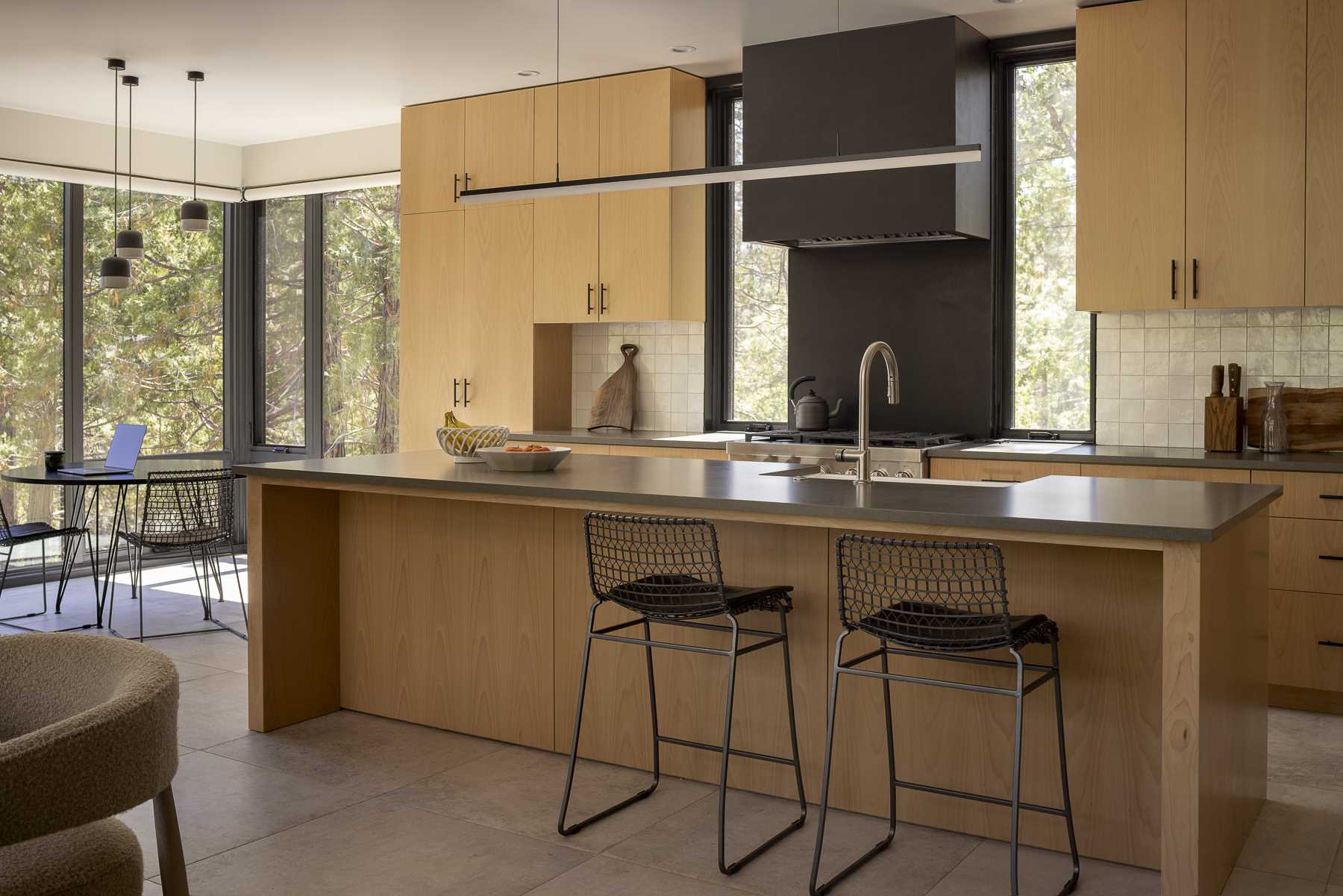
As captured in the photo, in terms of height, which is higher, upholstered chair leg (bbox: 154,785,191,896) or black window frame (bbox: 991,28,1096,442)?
black window frame (bbox: 991,28,1096,442)

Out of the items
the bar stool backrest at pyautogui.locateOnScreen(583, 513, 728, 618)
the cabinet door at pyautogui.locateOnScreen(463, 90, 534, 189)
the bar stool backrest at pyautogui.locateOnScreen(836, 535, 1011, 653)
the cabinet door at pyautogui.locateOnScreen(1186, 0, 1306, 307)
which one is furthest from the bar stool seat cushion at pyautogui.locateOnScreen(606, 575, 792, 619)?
the cabinet door at pyautogui.locateOnScreen(463, 90, 534, 189)

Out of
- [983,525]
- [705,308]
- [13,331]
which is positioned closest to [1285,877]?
[983,525]

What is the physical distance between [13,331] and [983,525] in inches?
248

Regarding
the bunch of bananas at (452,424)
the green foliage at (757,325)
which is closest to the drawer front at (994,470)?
the green foliage at (757,325)

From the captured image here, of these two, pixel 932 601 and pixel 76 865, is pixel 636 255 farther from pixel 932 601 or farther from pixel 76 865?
pixel 76 865

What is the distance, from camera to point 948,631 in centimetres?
271

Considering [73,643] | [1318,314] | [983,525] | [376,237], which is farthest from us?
[376,237]

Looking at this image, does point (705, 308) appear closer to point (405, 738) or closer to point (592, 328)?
point (592, 328)

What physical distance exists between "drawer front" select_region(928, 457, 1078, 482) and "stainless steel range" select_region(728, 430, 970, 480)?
6 centimetres

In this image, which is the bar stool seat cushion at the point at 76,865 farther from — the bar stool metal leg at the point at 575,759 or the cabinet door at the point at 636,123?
the cabinet door at the point at 636,123

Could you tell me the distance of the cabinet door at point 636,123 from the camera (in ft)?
19.0

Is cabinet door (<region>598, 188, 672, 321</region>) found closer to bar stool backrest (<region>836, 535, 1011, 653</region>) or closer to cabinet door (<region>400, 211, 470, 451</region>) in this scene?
cabinet door (<region>400, 211, 470, 451</region>)

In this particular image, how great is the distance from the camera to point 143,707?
135cm

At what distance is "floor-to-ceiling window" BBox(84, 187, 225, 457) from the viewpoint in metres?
7.31
